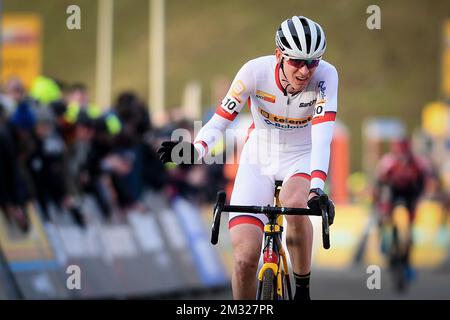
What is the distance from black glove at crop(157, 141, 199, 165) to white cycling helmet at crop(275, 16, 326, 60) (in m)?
0.80

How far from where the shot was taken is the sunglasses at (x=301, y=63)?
25.4 ft

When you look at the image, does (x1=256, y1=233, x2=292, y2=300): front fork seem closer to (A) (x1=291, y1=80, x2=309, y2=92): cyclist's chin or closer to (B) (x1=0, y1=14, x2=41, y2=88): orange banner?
(A) (x1=291, y1=80, x2=309, y2=92): cyclist's chin

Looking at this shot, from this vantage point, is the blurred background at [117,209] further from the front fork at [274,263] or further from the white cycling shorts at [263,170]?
the front fork at [274,263]

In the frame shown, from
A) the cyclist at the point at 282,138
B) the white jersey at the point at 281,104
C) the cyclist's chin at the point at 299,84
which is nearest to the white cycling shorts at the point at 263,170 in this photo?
the cyclist at the point at 282,138

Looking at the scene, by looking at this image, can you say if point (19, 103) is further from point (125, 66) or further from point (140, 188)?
point (125, 66)

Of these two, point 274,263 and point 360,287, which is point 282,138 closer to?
point 274,263

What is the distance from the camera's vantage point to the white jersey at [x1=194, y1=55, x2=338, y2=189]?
801cm

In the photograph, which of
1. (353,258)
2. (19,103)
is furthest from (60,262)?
(353,258)

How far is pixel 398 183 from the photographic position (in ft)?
67.6

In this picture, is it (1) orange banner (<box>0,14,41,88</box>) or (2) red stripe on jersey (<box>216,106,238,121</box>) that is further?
(1) orange banner (<box>0,14,41,88</box>)

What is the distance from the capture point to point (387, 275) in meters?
22.4

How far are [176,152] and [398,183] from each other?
522 inches

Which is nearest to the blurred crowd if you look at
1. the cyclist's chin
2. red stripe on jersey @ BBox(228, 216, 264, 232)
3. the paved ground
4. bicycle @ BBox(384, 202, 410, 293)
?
the paved ground

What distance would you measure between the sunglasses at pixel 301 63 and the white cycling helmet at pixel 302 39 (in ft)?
0.15
